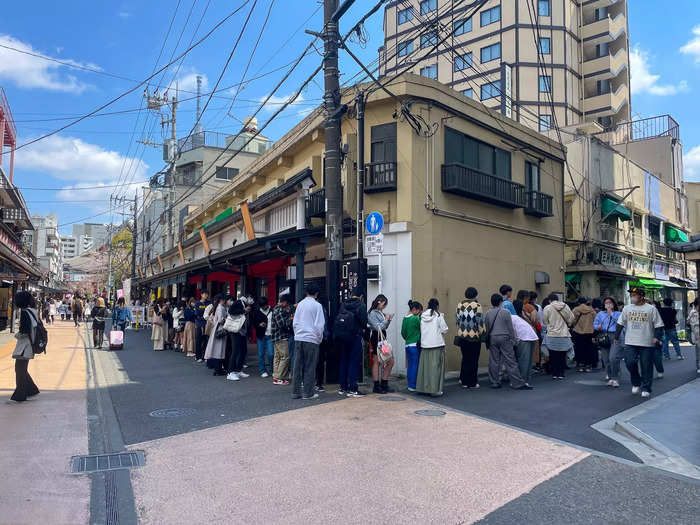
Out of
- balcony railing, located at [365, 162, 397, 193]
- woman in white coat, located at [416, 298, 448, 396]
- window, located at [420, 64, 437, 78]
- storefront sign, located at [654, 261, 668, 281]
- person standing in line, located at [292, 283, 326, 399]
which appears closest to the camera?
person standing in line, located at [292, 283, 326, 399]

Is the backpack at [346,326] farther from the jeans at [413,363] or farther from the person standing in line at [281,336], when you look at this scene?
the person standing in line at [281,336]

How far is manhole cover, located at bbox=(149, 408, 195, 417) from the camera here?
7.47 meters

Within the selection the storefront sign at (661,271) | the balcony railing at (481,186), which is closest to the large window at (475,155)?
the balcony railing at (481,186)

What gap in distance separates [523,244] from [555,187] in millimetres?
3519

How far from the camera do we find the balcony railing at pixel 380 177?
39.4ft

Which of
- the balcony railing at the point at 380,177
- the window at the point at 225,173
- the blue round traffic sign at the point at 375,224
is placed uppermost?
the window at the point at 225,173

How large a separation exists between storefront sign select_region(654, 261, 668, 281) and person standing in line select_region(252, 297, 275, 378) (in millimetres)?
22540

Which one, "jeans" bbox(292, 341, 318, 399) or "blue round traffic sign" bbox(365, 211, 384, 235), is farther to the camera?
"blue round traffic sign" bbox(365, 211, 384, 235)

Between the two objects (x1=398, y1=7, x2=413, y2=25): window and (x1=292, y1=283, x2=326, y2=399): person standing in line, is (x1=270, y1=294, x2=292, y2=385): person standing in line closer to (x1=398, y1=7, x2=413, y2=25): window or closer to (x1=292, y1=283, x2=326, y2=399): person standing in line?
(x1=292, y1=283, x2=326, y2=399): person standing in line

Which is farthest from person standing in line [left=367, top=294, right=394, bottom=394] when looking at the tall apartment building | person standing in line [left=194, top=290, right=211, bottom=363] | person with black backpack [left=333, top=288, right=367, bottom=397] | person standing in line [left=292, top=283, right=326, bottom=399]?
the tall apartment building

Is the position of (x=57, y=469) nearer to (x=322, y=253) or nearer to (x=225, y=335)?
(x=225, y=335)

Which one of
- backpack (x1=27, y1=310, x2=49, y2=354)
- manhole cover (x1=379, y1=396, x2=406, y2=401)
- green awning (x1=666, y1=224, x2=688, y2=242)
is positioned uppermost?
green awning (x1=666, y1=224, x2=688, y2=242)

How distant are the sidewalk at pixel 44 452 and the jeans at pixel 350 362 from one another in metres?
4.16

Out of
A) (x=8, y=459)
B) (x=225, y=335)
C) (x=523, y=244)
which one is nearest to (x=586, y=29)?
(x=523, y=244)
